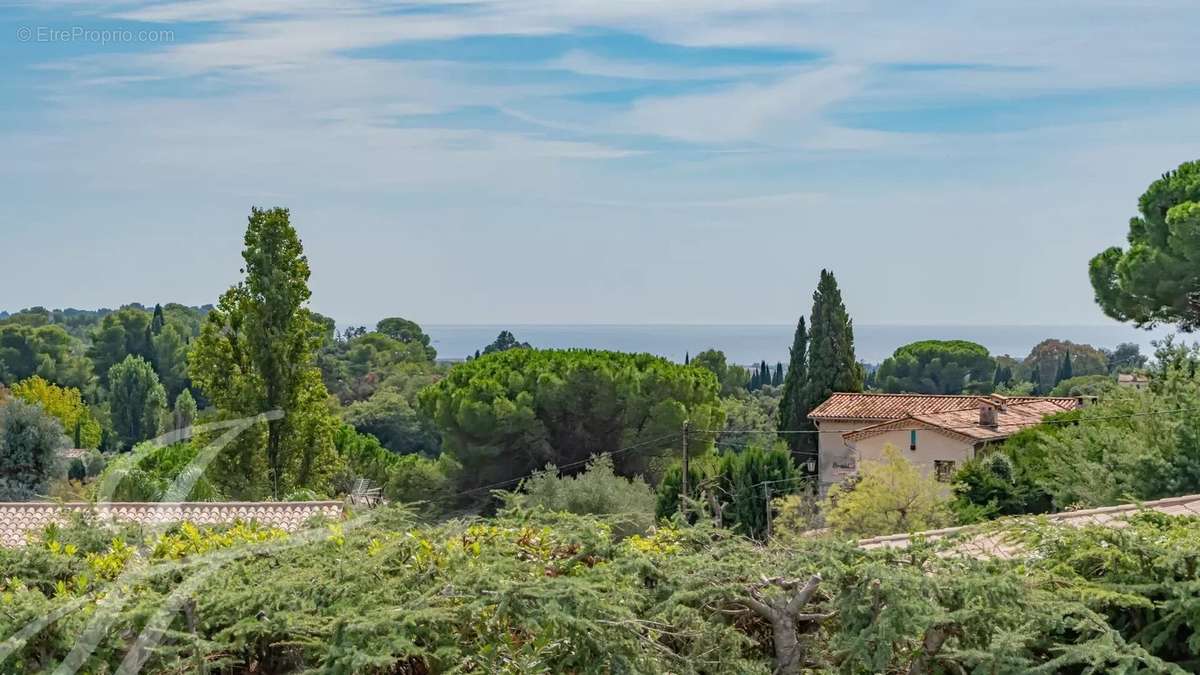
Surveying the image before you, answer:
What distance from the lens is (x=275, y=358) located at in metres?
22.4

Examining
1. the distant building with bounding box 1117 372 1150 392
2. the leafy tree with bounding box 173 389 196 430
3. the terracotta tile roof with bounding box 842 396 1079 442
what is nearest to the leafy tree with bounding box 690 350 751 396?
the leafy tree with bounding box 173 389 196 430

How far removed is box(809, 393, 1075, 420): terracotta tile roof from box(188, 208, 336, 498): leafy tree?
14.5 m

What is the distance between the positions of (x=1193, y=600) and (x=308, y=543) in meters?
3.23

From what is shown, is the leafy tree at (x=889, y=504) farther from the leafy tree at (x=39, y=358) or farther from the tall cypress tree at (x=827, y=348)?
the leafy tree at (x=39, y=358)

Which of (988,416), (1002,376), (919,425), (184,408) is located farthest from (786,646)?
(1002,376)

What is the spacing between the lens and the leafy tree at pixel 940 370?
73.3 meters

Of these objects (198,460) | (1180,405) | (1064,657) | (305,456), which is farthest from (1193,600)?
(305,456)

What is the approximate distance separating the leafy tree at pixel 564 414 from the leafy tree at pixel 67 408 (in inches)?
1183

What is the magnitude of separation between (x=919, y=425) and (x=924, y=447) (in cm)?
52

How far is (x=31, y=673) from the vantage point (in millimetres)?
4352

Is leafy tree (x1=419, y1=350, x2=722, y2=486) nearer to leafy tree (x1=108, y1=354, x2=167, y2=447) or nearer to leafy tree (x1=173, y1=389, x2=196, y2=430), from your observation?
leafy tree (x1=173, y1=389, x2=196, y2=430)

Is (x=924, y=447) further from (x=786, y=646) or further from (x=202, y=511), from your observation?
(x=786, y=646)

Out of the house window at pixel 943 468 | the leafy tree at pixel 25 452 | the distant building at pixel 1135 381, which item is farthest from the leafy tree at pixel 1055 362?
the leafy tree at pixel 25 452

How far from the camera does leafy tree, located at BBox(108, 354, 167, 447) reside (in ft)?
228
